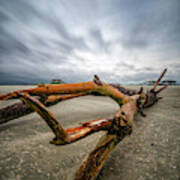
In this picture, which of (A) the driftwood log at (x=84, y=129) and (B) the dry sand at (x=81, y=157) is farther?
(B) the dry sand at (x=81, y=157)

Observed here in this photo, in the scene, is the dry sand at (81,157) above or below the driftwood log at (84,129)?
below

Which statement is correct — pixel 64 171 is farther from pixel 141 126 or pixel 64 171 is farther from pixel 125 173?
pixel 141 126

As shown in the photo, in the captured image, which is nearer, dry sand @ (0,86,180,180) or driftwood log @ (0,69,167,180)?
driftwood log @ (0,69,167,180)

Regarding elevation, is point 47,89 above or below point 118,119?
above

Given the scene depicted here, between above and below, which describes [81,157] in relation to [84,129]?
below

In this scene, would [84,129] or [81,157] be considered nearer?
[84,129]

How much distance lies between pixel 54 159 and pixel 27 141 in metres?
0.54

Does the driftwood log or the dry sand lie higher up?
the driftwood log

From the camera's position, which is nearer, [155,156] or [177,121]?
[155,156]

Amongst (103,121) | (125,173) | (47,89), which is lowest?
(125,173)

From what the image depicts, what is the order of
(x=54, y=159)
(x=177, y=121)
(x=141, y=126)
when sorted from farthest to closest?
(x=177, y=121) → (x=141, y=126) → (x=54, y=159)

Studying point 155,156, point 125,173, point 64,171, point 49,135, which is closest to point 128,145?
point 155,156

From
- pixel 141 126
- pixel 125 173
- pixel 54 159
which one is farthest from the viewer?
pixel 141 126

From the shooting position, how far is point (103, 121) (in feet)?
2.88
